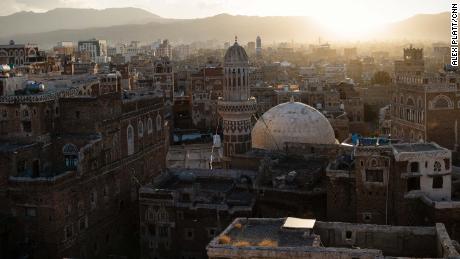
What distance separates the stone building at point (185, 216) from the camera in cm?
2577

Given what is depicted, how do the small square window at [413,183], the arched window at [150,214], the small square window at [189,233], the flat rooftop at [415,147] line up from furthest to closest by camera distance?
the arched window at [150,214], the small square window at [189,233], the flat rooftop at [415,147], the small square window at [413,183]

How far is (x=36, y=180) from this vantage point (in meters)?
23.6

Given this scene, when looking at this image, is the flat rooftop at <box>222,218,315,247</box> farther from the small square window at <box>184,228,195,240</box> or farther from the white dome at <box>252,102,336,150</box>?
the white dome at <box>252,102,336,150</box>

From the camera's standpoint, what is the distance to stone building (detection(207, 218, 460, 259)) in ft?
56.3

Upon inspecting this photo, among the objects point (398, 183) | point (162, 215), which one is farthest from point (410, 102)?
point (162, 215)

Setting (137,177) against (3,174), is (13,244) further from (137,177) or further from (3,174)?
(137,177)

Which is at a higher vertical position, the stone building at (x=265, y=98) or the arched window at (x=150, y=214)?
the stone building at (x=265, y=98)

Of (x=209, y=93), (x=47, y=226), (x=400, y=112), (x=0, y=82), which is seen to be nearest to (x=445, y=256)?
(x=47, y=226)

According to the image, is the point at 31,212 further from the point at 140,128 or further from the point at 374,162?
the point at 374,162

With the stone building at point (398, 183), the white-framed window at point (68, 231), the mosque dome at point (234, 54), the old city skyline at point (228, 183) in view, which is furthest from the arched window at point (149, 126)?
the stone building at point (398, 183)

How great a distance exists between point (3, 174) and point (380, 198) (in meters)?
13.8

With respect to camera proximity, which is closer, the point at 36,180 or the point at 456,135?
the point at 36,180

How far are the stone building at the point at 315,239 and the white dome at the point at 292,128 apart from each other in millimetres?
13220

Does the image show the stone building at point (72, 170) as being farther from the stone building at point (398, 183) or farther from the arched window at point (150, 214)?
the stone building at point (398, 183)
